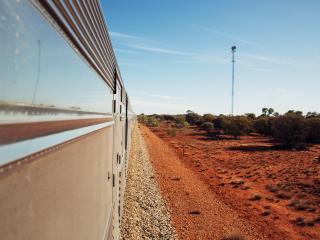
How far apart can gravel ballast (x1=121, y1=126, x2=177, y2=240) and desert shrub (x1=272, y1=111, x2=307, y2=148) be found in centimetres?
2499

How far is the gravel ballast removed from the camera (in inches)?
298

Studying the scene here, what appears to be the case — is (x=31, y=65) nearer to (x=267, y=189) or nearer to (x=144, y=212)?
(x=144, y=212)

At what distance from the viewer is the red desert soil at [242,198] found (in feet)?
29.2

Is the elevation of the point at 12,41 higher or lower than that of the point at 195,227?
higher

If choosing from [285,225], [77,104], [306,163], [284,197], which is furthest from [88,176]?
[306,163]

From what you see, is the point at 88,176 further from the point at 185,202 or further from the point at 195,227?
the point at 185,202

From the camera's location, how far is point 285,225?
9.52 m

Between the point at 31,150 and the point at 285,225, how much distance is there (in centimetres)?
1023

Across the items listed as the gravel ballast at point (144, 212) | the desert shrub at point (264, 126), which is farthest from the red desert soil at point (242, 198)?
the desert shrub at point (264, 126)

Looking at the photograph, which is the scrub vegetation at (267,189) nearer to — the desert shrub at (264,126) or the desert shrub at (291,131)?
the desert shrub at (291,131)

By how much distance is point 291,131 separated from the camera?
33.8m

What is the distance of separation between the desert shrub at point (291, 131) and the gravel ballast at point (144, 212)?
25.0 meters

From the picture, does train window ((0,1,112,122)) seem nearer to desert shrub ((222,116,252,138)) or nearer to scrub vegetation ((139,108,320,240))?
scrub vegetation ((139,108,320,240))

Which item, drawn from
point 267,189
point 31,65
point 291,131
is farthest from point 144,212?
point 291,131
